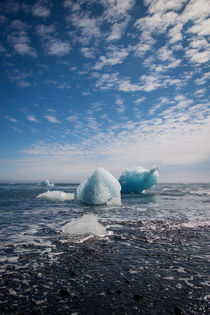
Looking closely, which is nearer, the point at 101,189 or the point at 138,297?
the point at 138,297

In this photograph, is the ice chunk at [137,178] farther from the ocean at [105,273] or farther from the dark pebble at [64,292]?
the dark pebble at [64,292]

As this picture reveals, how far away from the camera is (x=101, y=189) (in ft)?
42.0

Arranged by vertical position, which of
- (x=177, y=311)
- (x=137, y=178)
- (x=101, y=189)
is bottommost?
(x=177, y=311)

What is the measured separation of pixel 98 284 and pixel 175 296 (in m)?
1.01

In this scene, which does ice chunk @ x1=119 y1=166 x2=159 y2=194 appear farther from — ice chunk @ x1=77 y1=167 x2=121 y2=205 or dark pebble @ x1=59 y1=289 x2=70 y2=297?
dark pebble @ x1=59 y1=289 x2=70 y2=297

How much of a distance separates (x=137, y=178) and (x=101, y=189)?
847 cm

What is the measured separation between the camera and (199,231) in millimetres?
5977

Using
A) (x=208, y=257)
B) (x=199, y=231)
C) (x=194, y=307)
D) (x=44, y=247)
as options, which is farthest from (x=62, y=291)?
(x=199, y=231)

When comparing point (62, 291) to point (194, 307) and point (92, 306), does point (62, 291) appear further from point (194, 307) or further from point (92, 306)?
point (194, 307)

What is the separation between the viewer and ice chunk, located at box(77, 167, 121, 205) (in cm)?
1282

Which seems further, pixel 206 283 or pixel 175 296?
pixel 206 283

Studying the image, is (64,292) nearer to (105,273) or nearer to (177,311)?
(105,273)

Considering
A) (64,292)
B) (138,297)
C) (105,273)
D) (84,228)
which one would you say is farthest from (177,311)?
(84,228)

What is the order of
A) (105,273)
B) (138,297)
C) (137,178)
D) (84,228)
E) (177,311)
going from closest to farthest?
(177,311), (138,297), (105,273), (84,228), (137,178)
